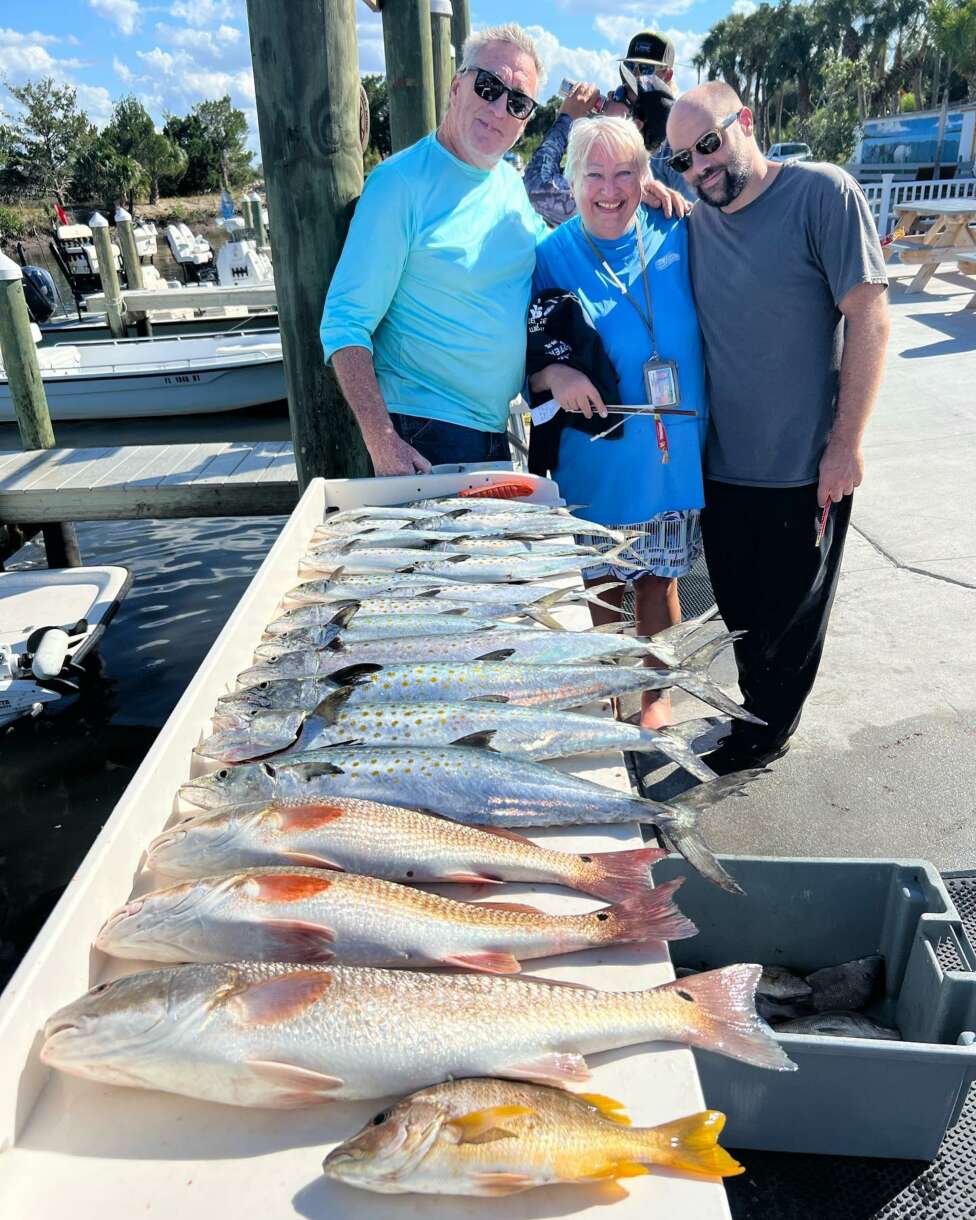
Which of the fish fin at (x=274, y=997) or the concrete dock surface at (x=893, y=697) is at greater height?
the fish fin at (x=274, y=997)

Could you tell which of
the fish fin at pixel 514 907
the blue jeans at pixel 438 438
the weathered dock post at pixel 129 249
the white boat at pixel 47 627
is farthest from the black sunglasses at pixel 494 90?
the weathered dock post at pixel 129 249

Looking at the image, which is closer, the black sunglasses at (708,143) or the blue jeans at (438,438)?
the black sunglasses at (708,143)

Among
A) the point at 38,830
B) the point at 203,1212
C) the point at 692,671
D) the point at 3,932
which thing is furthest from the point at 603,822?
the point at 38,830

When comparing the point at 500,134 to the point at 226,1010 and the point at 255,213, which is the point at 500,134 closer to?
the point at 226,1010

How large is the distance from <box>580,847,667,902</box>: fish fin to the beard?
2495 millimetres

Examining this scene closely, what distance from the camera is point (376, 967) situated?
1486 mm

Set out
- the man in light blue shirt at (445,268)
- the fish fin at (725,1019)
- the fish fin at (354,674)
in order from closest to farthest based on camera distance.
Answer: the fish fin at (725,1019) < the fish fin at (354,674) < the man in light blue shirt at (445,268)

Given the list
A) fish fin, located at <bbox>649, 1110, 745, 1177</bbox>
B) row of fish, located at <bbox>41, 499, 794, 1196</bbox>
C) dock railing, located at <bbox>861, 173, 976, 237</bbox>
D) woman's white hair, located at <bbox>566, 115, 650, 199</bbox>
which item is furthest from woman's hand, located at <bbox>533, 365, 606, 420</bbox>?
dock railing, located at <bbox>861, 173, 976, 237</bbox>

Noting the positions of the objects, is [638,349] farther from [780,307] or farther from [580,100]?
[580,100]

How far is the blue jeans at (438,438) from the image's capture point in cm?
373

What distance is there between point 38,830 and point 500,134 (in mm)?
4840

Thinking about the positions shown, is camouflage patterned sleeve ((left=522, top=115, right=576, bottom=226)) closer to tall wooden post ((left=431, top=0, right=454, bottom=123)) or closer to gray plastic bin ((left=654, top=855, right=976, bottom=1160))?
tall wooden post ((left=431, top=0, right=454, bottom=123))

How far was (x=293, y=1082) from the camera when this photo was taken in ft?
4.12

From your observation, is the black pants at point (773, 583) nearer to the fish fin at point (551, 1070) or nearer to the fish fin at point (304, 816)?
the fish fin at point (304, 816)
